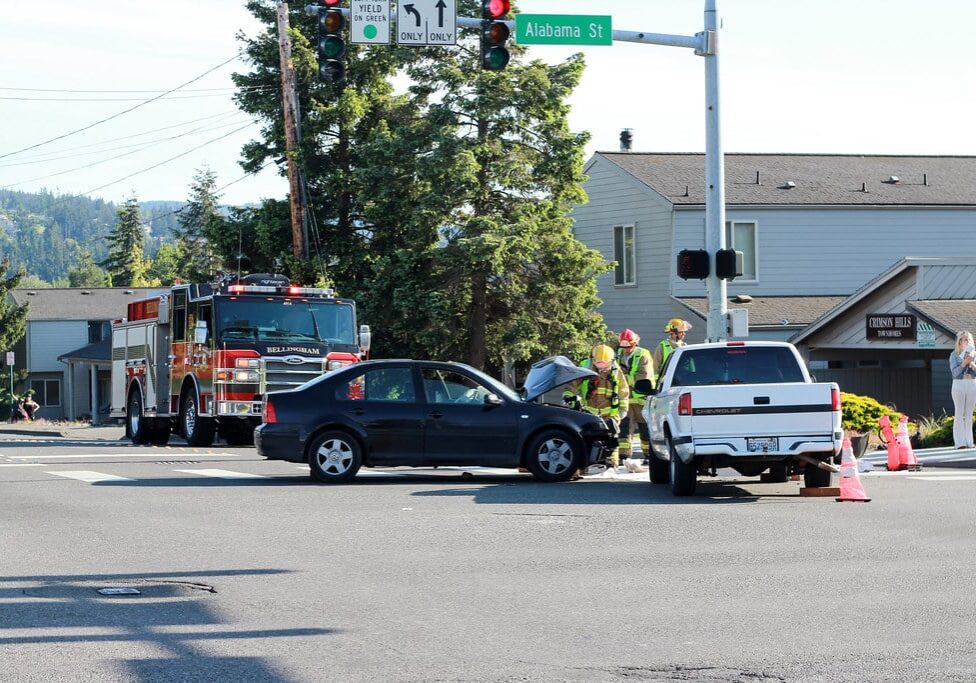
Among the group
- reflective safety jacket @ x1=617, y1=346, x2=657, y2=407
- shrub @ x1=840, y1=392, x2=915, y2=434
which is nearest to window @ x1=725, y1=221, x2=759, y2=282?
shrub @ x1=840, y1=392, x2=915, y2=434

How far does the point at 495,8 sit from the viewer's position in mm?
18875

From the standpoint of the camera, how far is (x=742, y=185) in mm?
38000

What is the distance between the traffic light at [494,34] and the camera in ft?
61.8

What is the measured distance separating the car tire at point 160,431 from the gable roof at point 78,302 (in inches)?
1935

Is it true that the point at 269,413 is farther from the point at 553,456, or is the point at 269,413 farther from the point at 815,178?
the point at 815,178

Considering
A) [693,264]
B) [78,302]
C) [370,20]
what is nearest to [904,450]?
[693,264]

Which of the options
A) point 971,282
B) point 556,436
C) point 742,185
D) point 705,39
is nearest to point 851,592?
point 556,436

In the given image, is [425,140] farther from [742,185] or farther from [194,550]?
[194,550]

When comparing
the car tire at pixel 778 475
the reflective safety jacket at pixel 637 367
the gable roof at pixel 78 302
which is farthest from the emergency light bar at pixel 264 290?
the gable roof at pixel 78 302

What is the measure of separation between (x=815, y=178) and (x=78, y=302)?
53.8 metres

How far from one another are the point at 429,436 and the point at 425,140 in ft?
54.0

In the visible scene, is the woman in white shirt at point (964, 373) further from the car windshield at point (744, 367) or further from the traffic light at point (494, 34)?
the traffic light at point (494, 34)

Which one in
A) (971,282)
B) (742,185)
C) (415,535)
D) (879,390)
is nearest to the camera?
(415,535)

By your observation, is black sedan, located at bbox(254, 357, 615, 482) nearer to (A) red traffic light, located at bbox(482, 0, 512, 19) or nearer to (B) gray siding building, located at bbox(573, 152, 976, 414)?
(A) red traffic light, located at bbox(482, 0, 512, 19)
